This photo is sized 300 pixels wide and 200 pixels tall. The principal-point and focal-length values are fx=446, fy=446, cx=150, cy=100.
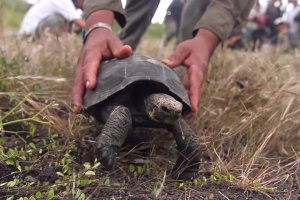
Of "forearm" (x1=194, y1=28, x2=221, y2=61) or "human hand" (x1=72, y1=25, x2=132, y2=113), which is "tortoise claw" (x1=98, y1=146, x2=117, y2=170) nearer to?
"human hand" (x1=72, y1=25, x2=132, y2=113)

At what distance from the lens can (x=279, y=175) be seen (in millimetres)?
1171

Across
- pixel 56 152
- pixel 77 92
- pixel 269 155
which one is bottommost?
pixel 269 155

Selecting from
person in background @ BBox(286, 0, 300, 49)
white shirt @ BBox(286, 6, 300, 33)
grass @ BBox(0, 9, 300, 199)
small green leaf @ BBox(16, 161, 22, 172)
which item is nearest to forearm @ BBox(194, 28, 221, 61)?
grass @ BBox(0, 9, 300, 199)

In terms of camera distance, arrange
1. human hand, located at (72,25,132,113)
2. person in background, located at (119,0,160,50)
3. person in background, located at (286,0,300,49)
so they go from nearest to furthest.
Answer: human hand, located at (72,25,132,113) < person in background, located at (119,0,160,50) < person in background, located at (286,0,300,49)

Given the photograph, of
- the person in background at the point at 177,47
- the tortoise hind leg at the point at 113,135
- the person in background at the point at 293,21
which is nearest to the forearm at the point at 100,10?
the person in background at the point at 177,47

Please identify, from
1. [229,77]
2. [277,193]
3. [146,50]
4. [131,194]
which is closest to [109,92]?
[131,194]

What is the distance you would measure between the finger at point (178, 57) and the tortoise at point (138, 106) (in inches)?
3.9

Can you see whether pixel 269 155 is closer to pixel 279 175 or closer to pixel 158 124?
pixel 279 175

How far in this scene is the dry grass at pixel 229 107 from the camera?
47.6 inches

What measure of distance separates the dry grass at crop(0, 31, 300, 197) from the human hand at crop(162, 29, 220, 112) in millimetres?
147

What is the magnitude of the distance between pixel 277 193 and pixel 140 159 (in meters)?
0.36

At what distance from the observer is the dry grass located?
1.21 m

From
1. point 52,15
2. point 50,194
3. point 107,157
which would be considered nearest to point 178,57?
point 107,157

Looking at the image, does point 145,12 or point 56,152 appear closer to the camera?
point 56,152
